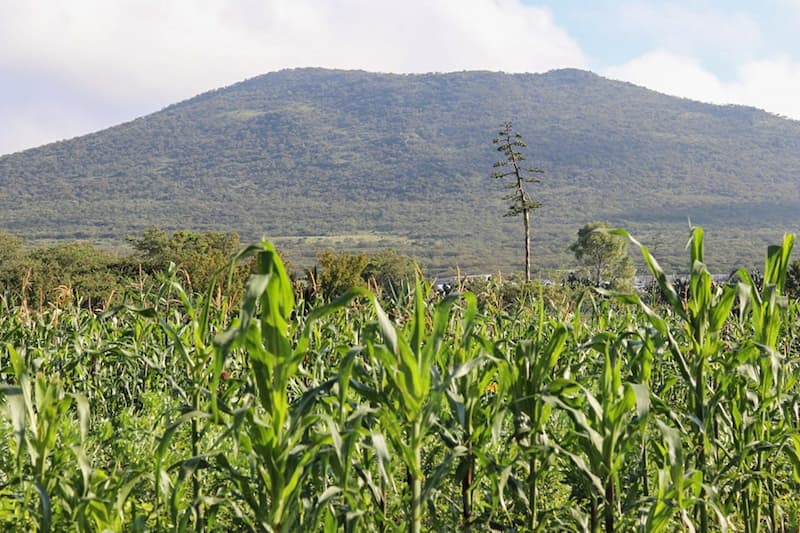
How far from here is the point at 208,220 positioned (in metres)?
124

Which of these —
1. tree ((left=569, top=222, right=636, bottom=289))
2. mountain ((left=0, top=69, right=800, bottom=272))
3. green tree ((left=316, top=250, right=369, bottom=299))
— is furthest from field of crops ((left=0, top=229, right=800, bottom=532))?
mountain ((left=0, top=69, right=800, bottom=272))

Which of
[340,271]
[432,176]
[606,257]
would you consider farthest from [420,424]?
[432,176]

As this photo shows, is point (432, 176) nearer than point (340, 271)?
No

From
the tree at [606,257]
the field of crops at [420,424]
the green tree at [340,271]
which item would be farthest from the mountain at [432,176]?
the field of crops at [420,424]

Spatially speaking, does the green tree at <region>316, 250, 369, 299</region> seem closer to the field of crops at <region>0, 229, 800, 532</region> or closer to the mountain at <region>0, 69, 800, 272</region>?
the field of crops at <region>0, 229, 800, 532</region>

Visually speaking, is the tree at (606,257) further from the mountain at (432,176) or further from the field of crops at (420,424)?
the field of crops at (420,424)

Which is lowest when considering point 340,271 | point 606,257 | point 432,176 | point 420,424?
point 606,257

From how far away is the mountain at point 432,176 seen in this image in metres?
112

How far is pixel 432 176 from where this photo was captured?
480 ft

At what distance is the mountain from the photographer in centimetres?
11200

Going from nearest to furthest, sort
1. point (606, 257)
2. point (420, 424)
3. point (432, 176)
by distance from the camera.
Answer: point (420, 424) < point (606, 257) < point (432, 176)

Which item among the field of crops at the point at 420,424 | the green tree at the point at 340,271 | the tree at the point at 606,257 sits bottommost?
the tree at the point at 606,257

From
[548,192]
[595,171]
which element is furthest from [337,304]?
[595,171]

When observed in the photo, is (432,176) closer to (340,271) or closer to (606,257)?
(606,257)
